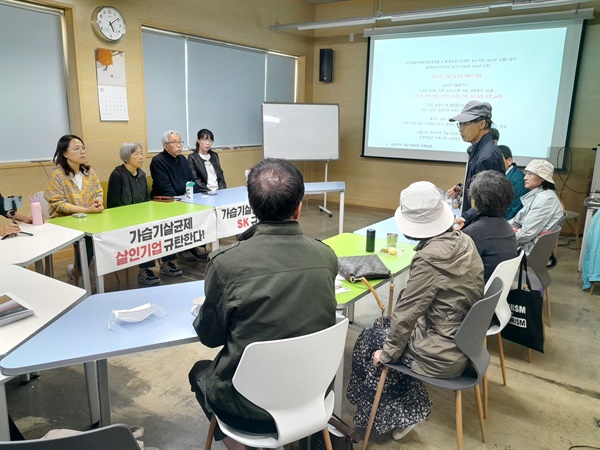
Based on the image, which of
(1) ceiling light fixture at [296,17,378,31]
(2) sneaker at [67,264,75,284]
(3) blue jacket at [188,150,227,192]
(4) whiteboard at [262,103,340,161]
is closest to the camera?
(2) sneaker at [67,264,75,284]

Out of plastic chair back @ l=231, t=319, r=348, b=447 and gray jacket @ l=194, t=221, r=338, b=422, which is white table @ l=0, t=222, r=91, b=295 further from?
plastic chair back @ l=231, t=319, r=348, b=447

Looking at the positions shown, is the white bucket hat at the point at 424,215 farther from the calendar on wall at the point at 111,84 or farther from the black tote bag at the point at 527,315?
the calendar on wall at the point at 111,84

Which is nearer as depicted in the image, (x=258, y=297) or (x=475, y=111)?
(x=258, y=297)

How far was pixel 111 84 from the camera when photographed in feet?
14.8

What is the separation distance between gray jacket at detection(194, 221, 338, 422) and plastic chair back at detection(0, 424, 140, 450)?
0.43 meters

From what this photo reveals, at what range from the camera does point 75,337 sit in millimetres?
1438

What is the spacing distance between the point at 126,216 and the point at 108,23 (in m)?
2.41

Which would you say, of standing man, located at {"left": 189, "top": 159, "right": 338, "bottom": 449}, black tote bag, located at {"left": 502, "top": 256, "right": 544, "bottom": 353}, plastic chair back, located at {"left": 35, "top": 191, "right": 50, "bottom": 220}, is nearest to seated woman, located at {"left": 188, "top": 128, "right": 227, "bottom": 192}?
plastic chair back, located at {"left": 35, "top": 191, "right": 50, "bottom": 220}

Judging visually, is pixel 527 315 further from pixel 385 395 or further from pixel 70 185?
pixel 70 185

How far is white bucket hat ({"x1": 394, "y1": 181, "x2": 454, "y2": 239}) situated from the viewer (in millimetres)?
1785

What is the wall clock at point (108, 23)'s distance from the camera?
4.23m

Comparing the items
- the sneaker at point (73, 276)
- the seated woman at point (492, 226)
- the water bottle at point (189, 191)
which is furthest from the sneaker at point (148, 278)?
the seated woman at point (492, 226)


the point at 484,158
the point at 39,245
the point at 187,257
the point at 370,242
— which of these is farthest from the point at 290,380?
the point at 187,257

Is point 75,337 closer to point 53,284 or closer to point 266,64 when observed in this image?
point 53,284
